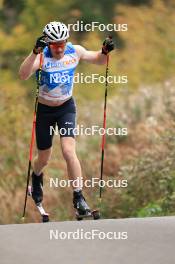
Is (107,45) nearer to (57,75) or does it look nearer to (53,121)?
(57,75)

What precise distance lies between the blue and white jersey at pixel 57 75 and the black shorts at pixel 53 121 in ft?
0.52

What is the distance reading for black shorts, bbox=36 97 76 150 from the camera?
967cm

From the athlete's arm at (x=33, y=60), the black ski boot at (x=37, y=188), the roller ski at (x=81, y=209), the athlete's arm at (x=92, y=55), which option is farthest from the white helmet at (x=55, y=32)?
the black ski boot at (x=37, y=188)

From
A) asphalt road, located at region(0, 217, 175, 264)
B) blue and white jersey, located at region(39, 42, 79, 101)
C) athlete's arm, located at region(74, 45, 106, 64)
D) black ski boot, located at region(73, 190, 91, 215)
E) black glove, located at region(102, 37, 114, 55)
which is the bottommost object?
asphalt road, located at region(0, 217, 175, 264)

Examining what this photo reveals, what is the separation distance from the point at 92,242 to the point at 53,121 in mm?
1451

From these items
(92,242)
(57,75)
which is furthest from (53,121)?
(92,242)

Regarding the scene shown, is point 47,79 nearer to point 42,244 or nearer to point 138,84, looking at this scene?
point 42,244

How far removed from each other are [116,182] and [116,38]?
1812 cm

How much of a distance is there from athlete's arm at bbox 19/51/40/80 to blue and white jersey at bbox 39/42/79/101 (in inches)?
3.3

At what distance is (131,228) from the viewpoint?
927 centimetres

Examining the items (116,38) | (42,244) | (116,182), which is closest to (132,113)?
(116,182)

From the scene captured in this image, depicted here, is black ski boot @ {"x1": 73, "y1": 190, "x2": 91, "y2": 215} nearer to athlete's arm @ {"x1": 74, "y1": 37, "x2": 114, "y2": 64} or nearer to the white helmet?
athlete's arm @ {"x1": 74, "y1": 37, "x2": 114, "y2": 64}

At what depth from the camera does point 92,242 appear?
8828 millimetres

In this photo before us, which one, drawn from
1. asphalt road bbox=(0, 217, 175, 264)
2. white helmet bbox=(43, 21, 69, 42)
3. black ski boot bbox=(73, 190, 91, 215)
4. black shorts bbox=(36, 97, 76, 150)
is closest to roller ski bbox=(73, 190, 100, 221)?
black ski boot bbox=(73, 190, 91, 215)
